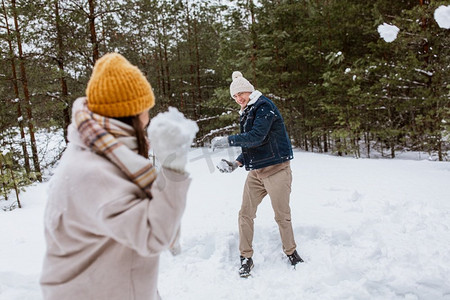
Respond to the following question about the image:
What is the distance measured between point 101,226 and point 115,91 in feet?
1.71

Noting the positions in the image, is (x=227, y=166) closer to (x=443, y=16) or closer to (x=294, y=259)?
(x=294, y=259)

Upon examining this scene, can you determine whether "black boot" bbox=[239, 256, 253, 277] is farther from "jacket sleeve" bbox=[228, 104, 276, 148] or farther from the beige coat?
the beige coat

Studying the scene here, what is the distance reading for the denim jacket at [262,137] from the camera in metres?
3.50

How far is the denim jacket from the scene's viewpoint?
11.5 ft

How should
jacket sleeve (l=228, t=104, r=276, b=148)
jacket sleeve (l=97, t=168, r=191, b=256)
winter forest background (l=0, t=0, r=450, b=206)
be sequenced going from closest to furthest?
jacket sleeve (l=97, t=168, r=191, b=256) → jacket sleeve (l=228, t=104, r=276, b=148) → winter forest background (l=0, t=0, r=450, b=206)

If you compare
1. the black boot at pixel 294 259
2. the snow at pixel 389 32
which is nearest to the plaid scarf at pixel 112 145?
the black boot at pixel 294 259

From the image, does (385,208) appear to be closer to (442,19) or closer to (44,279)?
(442,19)

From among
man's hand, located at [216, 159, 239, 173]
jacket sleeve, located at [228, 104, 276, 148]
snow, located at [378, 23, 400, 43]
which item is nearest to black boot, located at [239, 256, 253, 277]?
man's hand, located at [216, 159, 239, 173]

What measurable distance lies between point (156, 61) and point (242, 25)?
347 inches

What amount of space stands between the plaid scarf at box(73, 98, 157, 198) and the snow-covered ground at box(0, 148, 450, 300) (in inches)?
104

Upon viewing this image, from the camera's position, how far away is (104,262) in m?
1.24

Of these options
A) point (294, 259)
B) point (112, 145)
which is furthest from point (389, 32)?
point (112, 145)

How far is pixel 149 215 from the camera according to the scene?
3.56 feet

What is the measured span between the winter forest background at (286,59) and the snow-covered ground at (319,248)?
3883 mm
